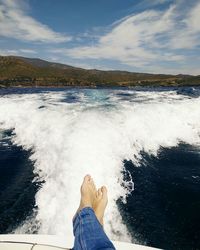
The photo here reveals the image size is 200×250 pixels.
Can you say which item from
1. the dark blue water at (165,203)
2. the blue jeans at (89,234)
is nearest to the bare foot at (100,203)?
the blue jeans at (89,234)

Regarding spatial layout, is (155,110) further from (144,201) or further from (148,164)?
(144,201)

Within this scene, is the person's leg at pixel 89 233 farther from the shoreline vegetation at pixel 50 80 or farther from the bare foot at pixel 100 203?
the shoreline vegetation at pixel 50 80

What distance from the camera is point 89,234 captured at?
7.84 feet

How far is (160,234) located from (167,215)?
31.6 inches

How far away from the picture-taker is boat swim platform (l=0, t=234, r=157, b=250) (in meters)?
3.14

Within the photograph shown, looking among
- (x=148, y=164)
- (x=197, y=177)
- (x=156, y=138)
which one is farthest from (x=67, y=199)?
(x=156, y=138)

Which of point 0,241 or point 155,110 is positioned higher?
point 0,241

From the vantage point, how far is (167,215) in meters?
6.36

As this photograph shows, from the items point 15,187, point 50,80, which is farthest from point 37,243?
point 50,80

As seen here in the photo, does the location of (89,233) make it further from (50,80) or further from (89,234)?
(50,80)

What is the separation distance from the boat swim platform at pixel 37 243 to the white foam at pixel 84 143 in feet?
6.41

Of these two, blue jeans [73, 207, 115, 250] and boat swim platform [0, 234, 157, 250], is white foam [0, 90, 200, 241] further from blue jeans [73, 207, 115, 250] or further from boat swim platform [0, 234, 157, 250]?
blue jeans [73, 207, 115, 250]

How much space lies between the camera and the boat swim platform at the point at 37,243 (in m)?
3.14

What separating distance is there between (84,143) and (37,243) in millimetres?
5541
